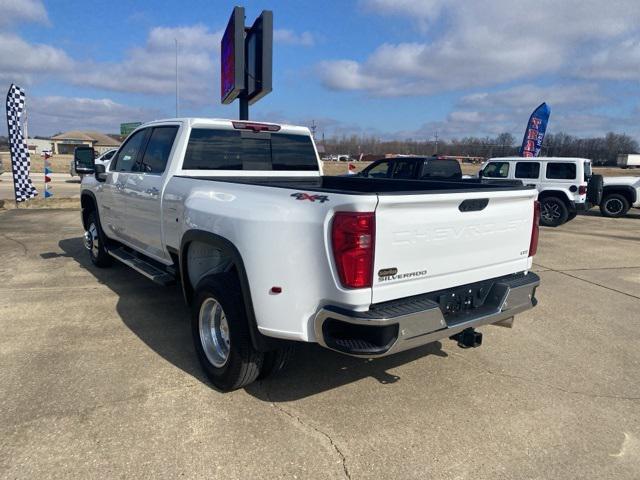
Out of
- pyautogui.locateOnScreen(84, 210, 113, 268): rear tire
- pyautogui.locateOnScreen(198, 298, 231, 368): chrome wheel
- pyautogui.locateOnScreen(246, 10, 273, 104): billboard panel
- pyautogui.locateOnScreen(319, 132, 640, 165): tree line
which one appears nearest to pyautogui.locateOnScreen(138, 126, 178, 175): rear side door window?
pyautogui.locateOnScreen(198, 298, 231, 368): chrome wheel

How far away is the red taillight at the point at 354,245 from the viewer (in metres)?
2.51

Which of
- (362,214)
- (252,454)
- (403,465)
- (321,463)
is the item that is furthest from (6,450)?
(362,214)

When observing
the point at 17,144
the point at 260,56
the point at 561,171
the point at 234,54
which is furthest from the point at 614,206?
the point at 17,144

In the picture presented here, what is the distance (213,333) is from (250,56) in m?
10.4

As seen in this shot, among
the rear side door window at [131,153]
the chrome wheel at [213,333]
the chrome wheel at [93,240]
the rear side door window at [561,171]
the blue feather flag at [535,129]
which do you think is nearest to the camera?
the chrome wheel at [213,333]

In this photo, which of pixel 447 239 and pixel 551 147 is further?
pixel 551 147

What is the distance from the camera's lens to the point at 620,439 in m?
2.89

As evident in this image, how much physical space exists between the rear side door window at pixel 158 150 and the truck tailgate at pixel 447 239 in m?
2.73

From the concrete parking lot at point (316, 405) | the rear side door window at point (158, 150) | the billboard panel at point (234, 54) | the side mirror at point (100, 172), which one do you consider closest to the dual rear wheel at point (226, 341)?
the concrete parking lot at point (316, 405)

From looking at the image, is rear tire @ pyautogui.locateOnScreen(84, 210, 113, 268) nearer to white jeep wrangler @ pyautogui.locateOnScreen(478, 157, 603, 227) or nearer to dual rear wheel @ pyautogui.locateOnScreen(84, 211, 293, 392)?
dual rear wheel @ pyautogui.locateOnScreen(84, 211, 293, 392)

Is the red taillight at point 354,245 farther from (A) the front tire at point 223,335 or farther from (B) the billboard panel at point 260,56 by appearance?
(B) the billboard panel at point 260,56

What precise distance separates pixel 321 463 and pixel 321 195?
147 centimetres

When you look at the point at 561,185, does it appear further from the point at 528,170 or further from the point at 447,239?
the point at 447,239

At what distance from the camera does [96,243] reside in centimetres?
666
